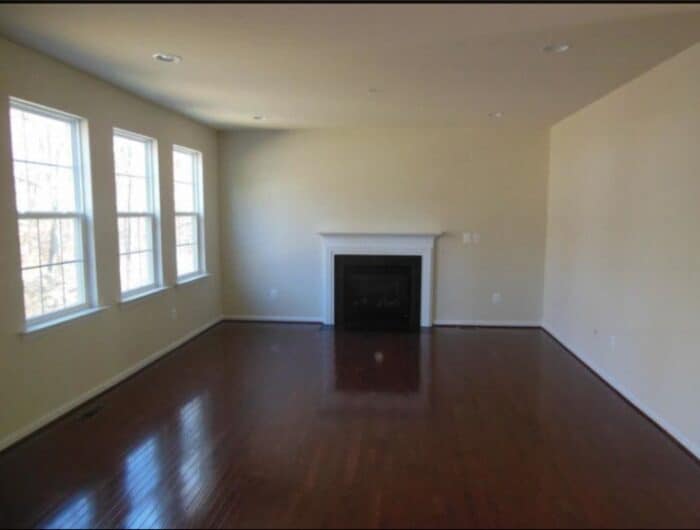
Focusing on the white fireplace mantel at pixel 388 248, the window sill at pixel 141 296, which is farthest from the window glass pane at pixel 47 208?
the white fireplace mantel at pixel 388 248

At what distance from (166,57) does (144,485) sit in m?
2.66

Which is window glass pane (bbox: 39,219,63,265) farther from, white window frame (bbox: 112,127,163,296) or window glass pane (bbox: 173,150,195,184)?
window glass pane (bbox: 173,150,195,184)

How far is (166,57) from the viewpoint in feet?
10.4

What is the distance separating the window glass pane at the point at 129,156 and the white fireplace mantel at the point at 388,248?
2.27 metres

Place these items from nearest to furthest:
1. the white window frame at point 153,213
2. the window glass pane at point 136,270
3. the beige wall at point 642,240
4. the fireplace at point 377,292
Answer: the beige wall at point 642,240 < the window glass pane at point 136,270 < the white window frame at point 153,213 < the fireplace at point 377,292

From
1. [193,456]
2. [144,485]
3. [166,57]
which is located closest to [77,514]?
[144,485]

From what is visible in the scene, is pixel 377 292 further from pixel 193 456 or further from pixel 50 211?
pixel 50 211

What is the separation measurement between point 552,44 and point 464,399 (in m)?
2.62

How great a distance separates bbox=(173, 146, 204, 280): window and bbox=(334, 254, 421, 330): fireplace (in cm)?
174

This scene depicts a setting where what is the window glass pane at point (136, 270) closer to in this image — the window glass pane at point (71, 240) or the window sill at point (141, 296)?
the window sill at point (141, 296)

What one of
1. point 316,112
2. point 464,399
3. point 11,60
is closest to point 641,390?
point 464,399

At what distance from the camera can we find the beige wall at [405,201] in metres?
5.94

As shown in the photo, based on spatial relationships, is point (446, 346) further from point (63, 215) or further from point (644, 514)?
point (63, 215)

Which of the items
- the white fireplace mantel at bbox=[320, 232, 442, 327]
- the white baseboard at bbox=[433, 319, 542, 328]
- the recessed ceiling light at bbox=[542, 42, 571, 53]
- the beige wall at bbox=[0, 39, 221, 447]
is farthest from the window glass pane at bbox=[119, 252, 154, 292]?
the recessed ceiling light at bbox=[542, 42, 571, 53]
